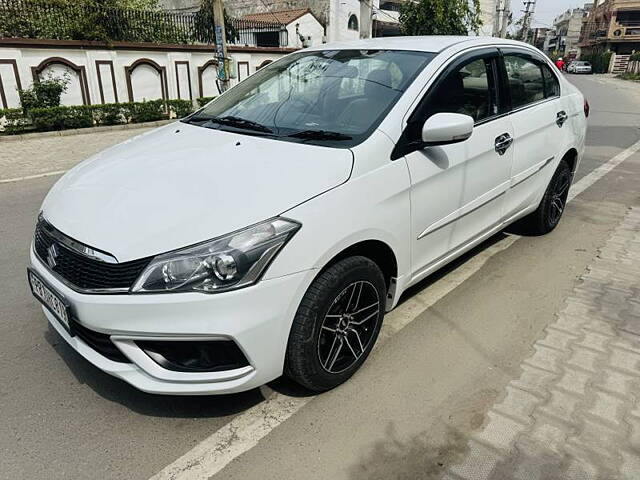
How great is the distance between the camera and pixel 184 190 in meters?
2.40

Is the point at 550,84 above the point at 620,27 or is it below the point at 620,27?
below

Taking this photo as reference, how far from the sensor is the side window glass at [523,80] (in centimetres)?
385

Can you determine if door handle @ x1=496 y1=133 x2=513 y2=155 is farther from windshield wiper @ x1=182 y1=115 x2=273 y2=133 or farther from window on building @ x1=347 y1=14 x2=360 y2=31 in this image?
window on building @ x1=347 y1=14 x2=360 y2=31

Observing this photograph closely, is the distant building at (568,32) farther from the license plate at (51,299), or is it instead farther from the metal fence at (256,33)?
the license plate at (51,299)

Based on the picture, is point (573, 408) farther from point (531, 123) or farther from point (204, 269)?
point (531, 123)

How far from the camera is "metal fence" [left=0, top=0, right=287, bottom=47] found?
40.9ft

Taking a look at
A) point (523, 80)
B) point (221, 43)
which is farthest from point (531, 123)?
point (221, 43)

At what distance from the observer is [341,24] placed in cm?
2794

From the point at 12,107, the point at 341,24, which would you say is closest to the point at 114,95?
the point at 12,107

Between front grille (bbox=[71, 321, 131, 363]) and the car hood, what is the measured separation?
0.39 metres

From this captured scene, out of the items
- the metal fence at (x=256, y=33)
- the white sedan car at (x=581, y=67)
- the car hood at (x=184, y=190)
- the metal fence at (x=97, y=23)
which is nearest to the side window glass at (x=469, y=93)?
the car hood at (x=184, y=190)

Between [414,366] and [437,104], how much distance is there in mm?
1538

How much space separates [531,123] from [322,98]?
1.81m

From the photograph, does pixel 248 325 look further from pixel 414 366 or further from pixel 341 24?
pixel 341 24
